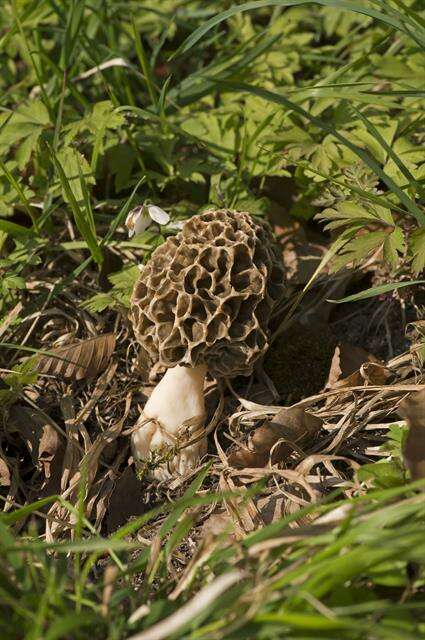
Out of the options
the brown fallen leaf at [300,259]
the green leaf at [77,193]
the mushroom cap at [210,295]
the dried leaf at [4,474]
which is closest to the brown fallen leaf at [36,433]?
the dried leaf at [4,474]

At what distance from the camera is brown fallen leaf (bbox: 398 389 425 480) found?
264 centimetres

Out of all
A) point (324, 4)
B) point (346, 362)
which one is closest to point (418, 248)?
point (346, 362)

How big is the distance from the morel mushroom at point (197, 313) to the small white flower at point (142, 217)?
0.32 metres

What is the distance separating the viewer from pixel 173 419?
3623 millimetres

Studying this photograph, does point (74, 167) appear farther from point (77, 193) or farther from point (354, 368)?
point (354, 368)

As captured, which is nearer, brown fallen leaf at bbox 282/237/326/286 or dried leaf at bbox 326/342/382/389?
dried leaf at bbox 326/342/382/389

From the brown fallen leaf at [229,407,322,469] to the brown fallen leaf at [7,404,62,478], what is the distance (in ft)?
2.80

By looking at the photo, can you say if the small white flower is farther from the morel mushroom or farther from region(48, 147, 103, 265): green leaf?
the morel mushroom

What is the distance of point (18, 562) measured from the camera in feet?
7.59

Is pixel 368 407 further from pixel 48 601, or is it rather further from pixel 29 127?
pixel 29 127

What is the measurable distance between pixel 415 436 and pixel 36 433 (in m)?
1.80

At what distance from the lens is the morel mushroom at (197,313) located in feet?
11.2

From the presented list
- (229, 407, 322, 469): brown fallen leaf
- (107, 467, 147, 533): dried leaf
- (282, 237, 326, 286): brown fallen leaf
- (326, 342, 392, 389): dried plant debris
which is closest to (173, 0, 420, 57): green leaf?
(282, 237, 326, 286): brown fallen leaf

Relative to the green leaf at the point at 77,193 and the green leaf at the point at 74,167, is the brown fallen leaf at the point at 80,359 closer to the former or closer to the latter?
the green leaf at the point at 77,193
